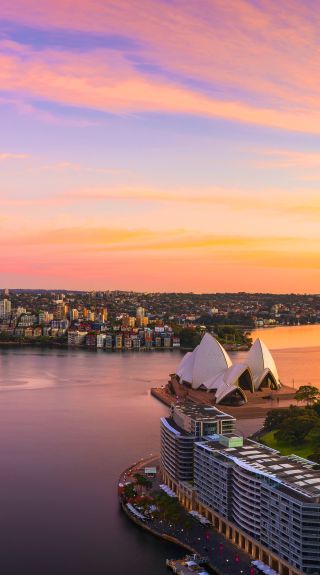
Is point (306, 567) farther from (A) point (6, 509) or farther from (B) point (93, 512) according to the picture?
(A) point (6, 509)

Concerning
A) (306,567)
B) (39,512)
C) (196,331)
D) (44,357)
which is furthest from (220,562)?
(196,331)

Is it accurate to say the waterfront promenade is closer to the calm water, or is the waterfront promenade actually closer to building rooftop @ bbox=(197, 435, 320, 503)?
the calm water

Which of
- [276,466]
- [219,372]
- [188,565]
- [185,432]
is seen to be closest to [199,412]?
[185,432]

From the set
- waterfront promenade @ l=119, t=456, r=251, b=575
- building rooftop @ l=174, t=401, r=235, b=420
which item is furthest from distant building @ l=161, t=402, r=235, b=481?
waterfront promenade @ l=119, t=456, r=251, b=575

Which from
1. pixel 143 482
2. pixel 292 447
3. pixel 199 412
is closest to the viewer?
pixel 143 482

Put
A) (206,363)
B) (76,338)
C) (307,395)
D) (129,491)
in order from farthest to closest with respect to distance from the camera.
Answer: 1. (76,338)
2. (206,363)
3. (307,395)
4. (129,491)

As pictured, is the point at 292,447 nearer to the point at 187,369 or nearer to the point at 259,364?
the point at 259,364

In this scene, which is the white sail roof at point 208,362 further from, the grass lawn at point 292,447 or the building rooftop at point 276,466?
the building rooftop at point 276,466
